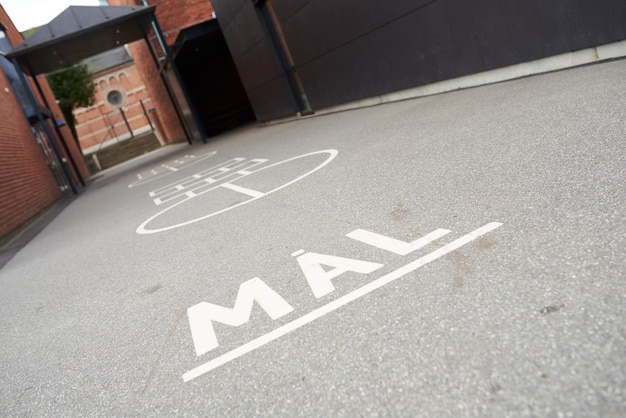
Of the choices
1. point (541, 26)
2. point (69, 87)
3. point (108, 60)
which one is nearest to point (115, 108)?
point (108, 60)

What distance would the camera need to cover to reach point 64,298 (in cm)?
466

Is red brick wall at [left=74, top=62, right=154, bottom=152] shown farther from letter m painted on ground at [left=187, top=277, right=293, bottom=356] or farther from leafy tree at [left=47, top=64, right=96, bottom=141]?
letter m painted on ground at [left=187, top=277, right=293, bottom=356]

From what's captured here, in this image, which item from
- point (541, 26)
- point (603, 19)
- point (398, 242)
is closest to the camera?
point (398, 242)

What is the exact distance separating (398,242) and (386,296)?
72 centimetres

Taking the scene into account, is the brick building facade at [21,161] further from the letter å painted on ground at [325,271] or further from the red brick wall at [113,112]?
the red brick wall at [113,112]

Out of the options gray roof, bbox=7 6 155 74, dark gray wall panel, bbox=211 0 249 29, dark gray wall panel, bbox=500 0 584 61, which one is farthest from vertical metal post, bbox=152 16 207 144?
dark gray wall panel, bbox=500 0 584 61

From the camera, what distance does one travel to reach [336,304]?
8.63 feet

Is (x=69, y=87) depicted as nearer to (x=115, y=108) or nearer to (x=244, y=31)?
(x=115, y=108)

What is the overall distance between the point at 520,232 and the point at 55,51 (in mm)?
24547

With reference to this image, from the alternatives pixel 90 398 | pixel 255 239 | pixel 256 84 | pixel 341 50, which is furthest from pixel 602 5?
pixel 256 84

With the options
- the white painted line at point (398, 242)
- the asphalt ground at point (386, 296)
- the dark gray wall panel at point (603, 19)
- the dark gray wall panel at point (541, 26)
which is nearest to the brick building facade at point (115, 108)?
the dark gray wall panel at point (541, 26)

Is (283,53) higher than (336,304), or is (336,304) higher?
(283,53)

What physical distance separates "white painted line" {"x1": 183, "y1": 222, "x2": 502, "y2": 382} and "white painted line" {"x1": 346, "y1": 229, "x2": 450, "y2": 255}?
17cm

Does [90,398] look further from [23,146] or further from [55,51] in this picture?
→ [55,51]
